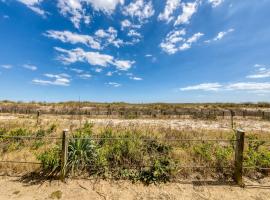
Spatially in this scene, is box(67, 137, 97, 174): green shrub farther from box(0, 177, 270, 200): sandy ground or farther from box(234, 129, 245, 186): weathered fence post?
box(234, 129, 245, 186): weathered fence post

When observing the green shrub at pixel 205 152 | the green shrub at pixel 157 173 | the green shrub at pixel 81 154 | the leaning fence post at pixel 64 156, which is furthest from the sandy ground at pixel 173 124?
the leaning fence post at pixel 64 156

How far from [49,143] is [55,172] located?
11.1ft

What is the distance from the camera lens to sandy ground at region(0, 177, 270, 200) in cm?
445

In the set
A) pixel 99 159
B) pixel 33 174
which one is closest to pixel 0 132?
pixel 33 174

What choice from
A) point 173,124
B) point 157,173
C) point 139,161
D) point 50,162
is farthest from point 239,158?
Answer: point 173,124

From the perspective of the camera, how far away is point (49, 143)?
829 cm

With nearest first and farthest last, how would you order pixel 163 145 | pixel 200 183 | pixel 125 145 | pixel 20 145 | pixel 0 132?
pixel 200 183 < pixel 125 145 < pixel 163 145 < pixel 20 145 < pixel 0 132

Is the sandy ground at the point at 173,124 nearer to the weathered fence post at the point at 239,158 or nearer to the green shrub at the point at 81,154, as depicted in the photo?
the green shrub at the point at 81,154

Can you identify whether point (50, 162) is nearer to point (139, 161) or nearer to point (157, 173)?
point (139, 161)

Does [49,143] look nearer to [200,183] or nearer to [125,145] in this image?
[125,145]

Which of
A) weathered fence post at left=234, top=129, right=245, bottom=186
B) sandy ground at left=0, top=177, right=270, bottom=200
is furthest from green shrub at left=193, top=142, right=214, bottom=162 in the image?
sandy ground at left=0, top=177, right=270, bottom=200

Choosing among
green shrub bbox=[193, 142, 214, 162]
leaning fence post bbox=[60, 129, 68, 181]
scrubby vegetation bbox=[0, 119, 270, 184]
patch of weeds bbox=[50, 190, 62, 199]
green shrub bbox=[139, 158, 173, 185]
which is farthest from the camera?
green shrub bbox=[193, 142, 214, 162]

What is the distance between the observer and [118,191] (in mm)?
4699

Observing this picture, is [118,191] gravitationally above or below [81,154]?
below
